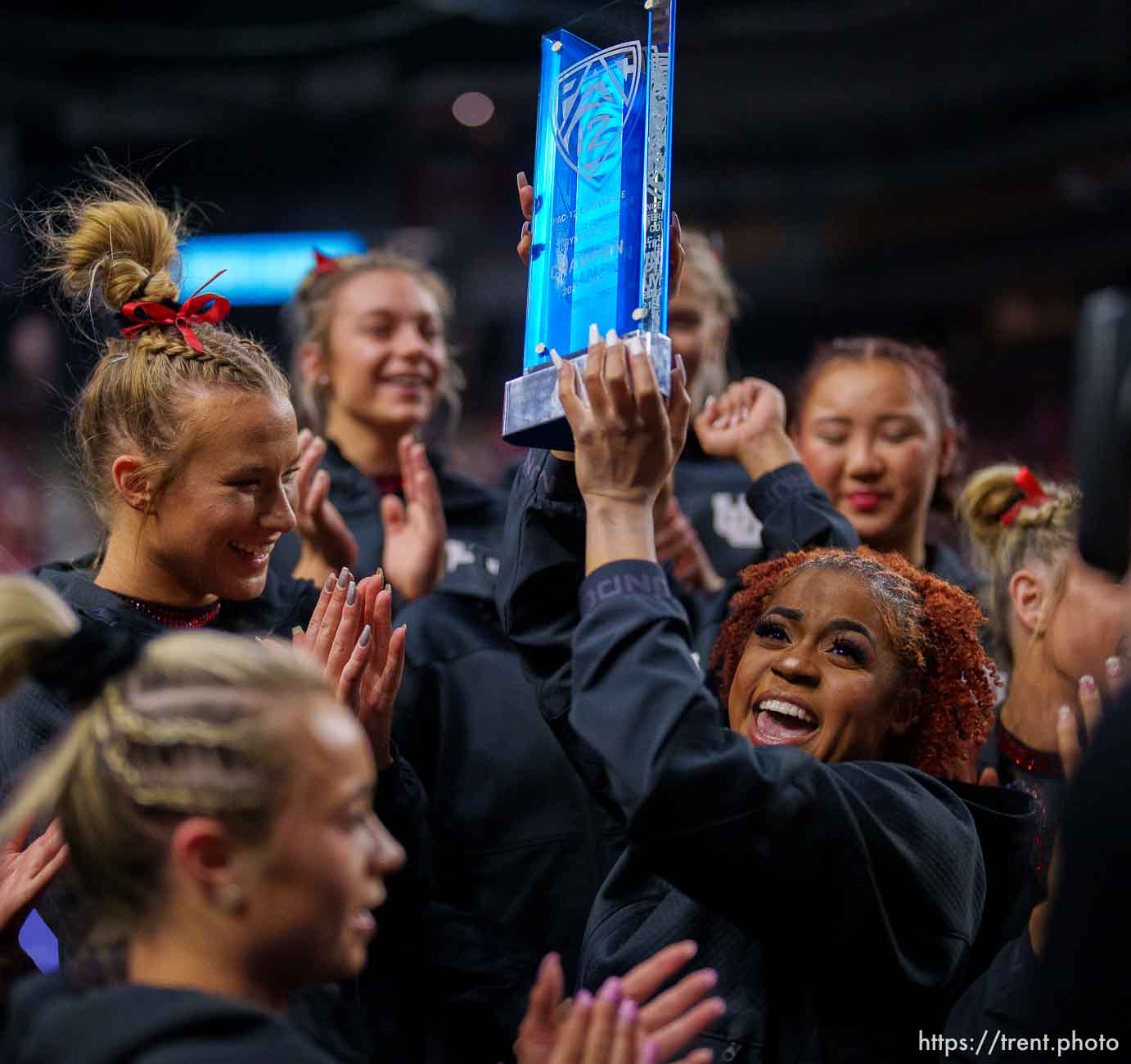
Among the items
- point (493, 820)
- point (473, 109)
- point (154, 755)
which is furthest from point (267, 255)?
point (154, 755)

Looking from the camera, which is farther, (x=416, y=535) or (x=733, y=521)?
(x=733, y=521)

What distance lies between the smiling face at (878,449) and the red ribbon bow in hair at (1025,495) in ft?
0.69

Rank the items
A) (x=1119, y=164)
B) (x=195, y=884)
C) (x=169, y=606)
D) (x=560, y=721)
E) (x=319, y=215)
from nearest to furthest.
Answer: (x=195, y=884) → (x=560, y=721) → (x=169, y=606) → (x=1119, y=164) → (x=319, y=215)

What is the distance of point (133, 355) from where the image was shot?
7.16 feet

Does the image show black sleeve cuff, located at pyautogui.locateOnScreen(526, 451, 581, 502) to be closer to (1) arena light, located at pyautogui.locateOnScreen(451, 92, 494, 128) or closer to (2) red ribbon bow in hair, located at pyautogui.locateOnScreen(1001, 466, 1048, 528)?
(2) red ribbon bow in hair, located at pyautogui.locateOnScreen(1001, 466, 1048, 528)

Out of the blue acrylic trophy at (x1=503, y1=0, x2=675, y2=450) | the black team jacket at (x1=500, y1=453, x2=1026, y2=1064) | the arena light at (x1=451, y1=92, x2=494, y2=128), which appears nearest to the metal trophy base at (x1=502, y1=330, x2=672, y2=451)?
the blue acrylic trophy at (x1=503, y1=0, x2=675, y2=450)

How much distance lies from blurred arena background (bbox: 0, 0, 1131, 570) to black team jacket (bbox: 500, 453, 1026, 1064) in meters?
7.24

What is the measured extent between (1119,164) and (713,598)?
7.76 m

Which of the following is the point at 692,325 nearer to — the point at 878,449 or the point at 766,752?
the point at 878,449

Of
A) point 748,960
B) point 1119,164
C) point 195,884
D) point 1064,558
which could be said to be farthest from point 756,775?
point 1119,164

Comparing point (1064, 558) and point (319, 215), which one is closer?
point (1064, 558)

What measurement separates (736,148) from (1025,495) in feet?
28.4

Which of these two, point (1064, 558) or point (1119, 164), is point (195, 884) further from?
point (1119, 164)

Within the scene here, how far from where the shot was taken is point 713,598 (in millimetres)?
2637
